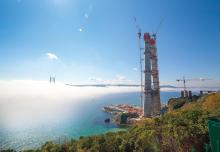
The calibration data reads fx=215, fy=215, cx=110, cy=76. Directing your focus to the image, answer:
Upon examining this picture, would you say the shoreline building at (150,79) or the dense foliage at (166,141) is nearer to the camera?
the dense foliage at (166,141)

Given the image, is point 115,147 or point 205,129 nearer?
point 205,129

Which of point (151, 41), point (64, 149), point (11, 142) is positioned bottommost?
point (11, 142)

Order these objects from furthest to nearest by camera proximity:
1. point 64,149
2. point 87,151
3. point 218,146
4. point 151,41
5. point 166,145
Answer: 1. point 151,41
2. point 64,149
3. point 87,151
4. point 166,145
5. point 218,146

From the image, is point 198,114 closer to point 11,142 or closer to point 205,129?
point 205,129

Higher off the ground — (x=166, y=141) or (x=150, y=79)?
(x=150, y=79)

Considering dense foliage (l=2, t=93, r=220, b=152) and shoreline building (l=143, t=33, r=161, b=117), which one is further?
shoreline building (l=143, t=33, r=161, b=117)

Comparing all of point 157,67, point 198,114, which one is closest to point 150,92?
point 157,67

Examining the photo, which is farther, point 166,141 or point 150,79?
point 150,79

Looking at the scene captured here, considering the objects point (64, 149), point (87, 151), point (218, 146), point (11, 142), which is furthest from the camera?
point (11, 142)
